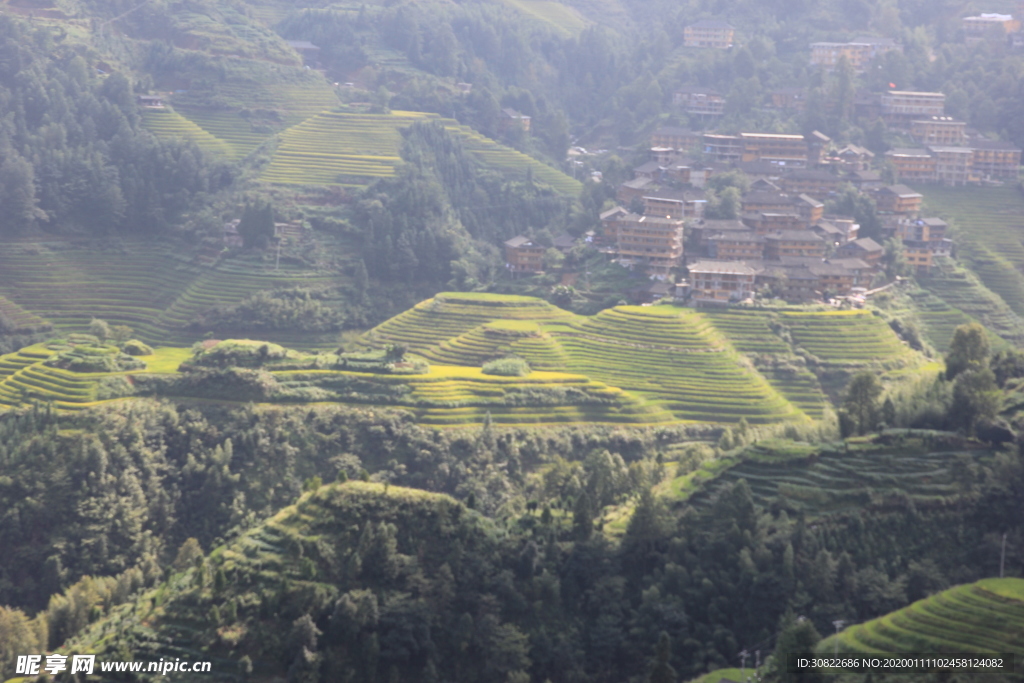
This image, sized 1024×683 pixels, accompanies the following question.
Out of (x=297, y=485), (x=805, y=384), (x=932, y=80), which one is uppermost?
(x=932, y=80)

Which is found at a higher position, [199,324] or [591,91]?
[591,91]

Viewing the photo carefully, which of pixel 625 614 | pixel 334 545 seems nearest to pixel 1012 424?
pixel 625 614

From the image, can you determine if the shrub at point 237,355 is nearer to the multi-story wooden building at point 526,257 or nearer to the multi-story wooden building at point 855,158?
the multi-story wooden building at point 526,257

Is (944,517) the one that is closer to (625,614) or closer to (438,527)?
(625,614)

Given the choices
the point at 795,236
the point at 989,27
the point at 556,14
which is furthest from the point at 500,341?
the point at 556,14

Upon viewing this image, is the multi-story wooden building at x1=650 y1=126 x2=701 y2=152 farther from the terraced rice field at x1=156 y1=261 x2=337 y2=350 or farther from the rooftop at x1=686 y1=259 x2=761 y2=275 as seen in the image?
the terraced rice field at x1=156 y1=261 x2=337 y2=350

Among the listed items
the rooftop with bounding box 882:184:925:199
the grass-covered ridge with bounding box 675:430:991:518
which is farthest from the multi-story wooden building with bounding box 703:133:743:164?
the grass-covered ridge with bounding box 675:430:991:518

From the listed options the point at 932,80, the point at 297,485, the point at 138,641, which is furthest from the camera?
the point at 932,80
